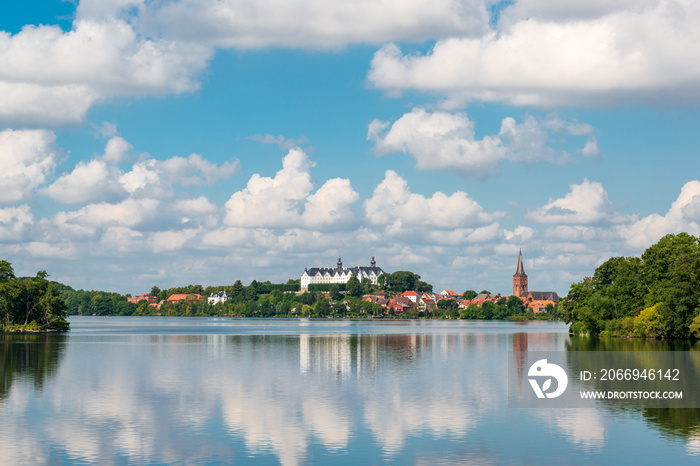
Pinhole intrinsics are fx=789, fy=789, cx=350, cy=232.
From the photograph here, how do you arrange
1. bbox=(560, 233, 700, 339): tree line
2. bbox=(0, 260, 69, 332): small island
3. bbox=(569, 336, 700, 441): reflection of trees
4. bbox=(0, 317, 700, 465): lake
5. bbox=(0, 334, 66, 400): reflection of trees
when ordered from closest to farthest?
bbox=(0, 317, 700, 465): lake → bbox=(569, 336, 700, 441): reflection of trees → bbox=(0, 334, 66, 400): reflection of trees → bbox=(560, 233, 700, 339): tree line → bbox=(0, 260, 69, 332): small island

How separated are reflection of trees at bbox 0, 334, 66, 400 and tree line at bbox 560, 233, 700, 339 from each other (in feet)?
196

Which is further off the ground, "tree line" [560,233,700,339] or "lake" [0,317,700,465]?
"tree line" [560,233,700,339]

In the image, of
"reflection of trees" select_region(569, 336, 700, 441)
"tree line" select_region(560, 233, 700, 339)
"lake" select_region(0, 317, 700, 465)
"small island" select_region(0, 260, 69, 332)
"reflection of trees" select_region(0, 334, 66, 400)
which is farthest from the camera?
"small island" select_region(0, 260, 69, 332)

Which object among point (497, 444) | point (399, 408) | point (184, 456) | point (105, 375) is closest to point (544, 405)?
point (399, 408)

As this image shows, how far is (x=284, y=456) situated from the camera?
2572 centimetres

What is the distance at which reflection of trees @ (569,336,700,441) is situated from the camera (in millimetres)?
30288

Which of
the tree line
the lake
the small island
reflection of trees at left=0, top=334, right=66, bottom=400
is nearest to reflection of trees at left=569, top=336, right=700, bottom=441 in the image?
the lake

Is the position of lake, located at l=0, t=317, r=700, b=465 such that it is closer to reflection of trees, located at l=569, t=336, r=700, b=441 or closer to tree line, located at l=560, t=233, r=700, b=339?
reflection of trees, located at l=569, t=336, r=700, b=441

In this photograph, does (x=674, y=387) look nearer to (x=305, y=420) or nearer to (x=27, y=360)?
(x=305, y=420)

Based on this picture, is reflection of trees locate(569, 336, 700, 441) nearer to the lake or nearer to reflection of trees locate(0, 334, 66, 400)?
the lake

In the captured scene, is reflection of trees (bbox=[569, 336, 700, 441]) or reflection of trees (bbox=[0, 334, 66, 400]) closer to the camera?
reflection of trees (bbox=[569, 336, 700, 441])

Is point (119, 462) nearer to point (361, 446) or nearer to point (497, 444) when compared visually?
point (361, 446)

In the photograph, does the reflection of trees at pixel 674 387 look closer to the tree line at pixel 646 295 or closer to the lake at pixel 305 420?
the lake at pixel 305 420

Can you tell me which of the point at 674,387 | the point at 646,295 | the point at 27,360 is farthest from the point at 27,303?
the point at 674,387
